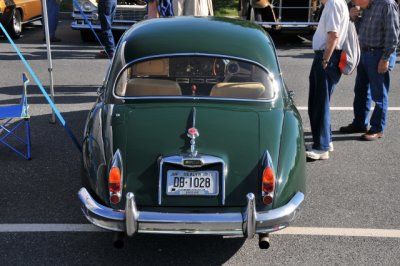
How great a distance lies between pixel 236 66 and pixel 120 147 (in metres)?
1.48

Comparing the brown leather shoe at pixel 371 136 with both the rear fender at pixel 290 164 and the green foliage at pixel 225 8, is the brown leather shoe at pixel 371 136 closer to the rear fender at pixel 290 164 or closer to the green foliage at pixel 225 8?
the rear fender at pixel 290 164

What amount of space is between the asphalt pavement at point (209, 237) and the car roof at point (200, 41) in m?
1.39

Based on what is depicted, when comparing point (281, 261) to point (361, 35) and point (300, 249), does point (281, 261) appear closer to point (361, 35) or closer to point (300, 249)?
point (300, 249)

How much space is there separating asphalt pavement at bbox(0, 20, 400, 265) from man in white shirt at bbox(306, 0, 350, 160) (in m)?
0.25

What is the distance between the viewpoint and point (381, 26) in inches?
249

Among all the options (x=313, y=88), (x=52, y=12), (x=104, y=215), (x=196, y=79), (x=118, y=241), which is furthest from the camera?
(x=52, y=12)

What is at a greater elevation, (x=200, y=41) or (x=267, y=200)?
(x=200, y=41)

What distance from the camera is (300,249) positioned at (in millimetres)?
4301

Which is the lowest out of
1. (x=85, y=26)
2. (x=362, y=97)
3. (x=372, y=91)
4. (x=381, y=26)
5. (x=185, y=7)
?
(x=85, y=26)

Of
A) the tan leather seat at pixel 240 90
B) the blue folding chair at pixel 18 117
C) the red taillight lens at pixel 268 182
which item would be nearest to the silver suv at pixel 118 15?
the blue folding chair at pixel 18 117

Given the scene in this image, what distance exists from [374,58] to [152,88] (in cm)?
302

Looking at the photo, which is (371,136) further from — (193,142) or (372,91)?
(193,142)

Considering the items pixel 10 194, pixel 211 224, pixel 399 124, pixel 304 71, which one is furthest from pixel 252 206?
pixel 304 71

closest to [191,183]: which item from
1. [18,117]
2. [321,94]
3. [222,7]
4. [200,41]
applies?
[200,41]
